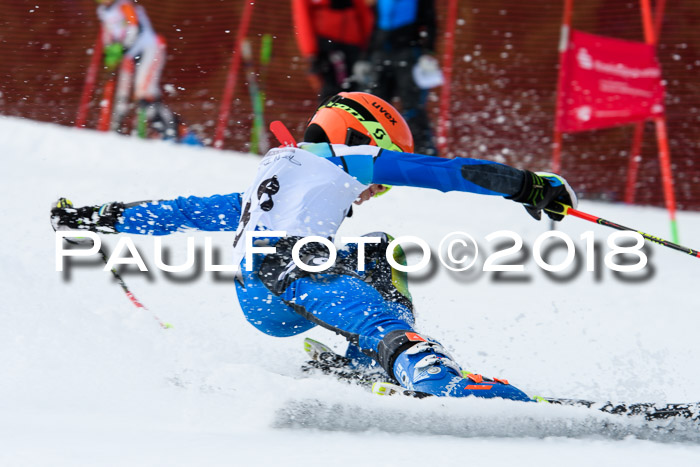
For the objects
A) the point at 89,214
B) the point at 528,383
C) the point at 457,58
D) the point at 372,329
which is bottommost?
the point at 528,383

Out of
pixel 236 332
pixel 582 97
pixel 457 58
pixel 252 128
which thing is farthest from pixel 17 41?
pixel 236 332

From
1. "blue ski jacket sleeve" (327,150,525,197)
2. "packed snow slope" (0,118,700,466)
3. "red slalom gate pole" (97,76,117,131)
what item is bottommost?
"packed snow slope" (0,118,700,466)

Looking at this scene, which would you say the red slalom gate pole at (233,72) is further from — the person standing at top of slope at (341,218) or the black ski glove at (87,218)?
the person standing at top of slope at (341,218)

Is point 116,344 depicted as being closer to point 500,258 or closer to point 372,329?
point 372,329

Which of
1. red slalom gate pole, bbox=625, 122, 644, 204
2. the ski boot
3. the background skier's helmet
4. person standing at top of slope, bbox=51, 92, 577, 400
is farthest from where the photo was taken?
red slalom gate pole, bbox=625, 122, 644, 204

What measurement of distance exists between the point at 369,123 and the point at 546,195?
2.16ft

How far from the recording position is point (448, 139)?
8.36 metres

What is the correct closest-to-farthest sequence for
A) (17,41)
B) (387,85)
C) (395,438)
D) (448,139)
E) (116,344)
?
1. (395,438)
2. (116,344)
3. (387,85)
4. (448,139)
5. (17,41)

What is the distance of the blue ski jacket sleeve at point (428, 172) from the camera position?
2.73 meters

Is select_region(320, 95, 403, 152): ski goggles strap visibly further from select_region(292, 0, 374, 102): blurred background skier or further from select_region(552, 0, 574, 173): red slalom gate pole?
select_region(552, 0, 574, 173): red slalom gate pole

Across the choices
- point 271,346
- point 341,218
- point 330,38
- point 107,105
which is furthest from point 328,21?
point 341,218

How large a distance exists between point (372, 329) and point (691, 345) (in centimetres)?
210

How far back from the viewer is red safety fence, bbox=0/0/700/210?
8.39 m

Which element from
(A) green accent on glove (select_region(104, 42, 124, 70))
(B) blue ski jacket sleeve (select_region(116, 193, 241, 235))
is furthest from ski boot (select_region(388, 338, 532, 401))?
(A) green accent on glove (select_region(104, 42, 124, 70))
